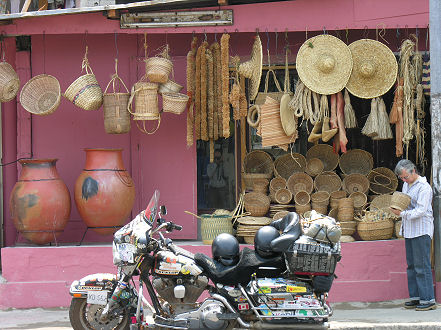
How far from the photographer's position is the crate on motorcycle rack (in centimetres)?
623

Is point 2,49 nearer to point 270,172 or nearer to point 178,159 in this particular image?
point 178,159

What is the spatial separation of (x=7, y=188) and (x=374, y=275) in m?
4.58

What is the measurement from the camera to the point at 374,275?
8406 millimetres

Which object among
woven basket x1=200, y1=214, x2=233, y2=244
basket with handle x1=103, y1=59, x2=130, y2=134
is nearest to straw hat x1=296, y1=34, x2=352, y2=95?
woven basket x1=200, y1=214, x2=233, y2=244

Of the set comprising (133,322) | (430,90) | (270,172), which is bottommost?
(133,322)

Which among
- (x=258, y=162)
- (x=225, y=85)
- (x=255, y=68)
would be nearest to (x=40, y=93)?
(x=225, y=85)

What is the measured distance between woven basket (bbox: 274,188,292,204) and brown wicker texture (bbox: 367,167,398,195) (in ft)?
3.36

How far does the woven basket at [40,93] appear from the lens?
8.40 meters

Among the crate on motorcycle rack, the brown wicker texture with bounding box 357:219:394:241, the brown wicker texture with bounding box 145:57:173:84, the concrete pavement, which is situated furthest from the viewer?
the brown wicker texture with bounding box 357:219:394:241

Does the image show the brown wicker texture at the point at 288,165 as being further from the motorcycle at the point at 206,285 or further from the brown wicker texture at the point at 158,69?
the motorcycle at the point at 206,285

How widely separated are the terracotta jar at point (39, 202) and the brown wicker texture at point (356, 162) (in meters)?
3.33

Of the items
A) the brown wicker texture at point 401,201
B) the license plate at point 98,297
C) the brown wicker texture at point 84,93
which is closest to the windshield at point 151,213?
the license plate at point 98,297

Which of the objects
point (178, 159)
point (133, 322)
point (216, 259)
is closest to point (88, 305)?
point (133, 322)

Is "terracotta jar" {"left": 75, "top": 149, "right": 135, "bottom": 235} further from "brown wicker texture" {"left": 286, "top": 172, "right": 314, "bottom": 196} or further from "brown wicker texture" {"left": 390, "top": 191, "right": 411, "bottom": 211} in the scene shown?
"brown wicker texture" {"left": 390, "top": 191, "right": 411, "bottom": 211}
